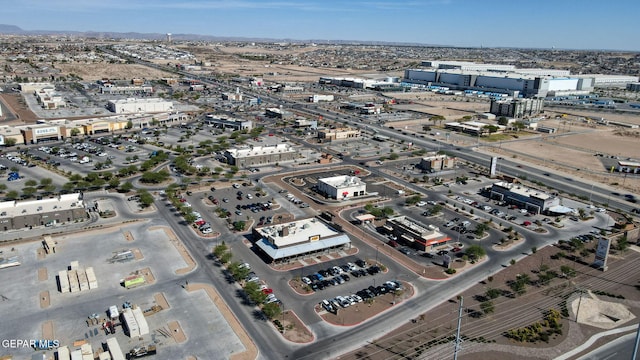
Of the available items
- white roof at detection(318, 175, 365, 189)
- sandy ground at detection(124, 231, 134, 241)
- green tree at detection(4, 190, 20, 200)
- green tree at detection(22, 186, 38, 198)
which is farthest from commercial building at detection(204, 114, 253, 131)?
sandy ground at detection(124, 231, 134, 241)

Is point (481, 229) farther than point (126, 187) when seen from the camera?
No

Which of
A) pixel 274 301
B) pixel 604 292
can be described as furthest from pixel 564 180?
pixel 274 301

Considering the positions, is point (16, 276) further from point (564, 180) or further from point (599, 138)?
point (599, 138)

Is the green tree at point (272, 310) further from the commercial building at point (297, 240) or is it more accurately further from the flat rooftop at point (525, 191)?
the flat rooftop at point (525, 191)

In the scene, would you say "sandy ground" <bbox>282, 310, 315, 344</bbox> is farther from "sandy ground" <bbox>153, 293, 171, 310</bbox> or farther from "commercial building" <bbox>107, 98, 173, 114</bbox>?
"commercial building" <bbox>107, 98, 173, 114</bbox>

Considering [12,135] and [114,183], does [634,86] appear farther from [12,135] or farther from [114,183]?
[12,135]

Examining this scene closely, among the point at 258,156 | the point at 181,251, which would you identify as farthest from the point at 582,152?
the point at 181,251

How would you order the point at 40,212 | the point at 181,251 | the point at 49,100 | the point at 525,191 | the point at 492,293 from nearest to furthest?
1. the point at 492,293
2. the point at 181,251
3. the point at 40,212
4. the point at 525,191
5. the point at 49,100
